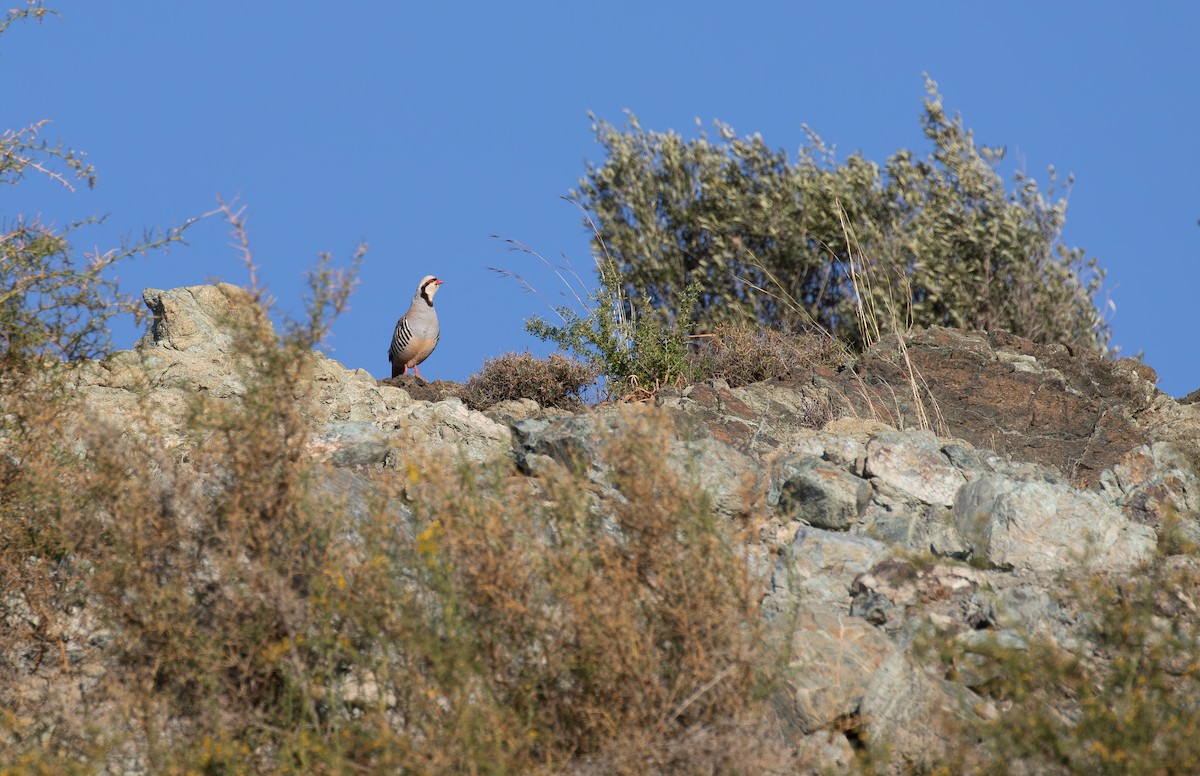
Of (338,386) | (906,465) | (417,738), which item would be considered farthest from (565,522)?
(338,386)

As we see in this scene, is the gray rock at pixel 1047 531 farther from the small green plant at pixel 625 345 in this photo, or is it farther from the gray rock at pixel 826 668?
the small green plant at pixel 625 345

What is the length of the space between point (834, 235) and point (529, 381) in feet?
33.1

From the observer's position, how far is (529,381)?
43.6 feet

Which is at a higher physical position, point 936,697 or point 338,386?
point 338,386

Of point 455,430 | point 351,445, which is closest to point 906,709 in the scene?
point 351,445

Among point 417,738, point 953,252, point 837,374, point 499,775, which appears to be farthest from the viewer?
point 953,252

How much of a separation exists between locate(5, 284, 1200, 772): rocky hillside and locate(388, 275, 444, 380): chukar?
1949 mm

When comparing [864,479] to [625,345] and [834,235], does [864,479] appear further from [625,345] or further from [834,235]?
[834,235]

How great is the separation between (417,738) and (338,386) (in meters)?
6.94

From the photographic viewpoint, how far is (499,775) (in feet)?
15.0

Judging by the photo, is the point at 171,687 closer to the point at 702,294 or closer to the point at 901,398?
the point at 901,398

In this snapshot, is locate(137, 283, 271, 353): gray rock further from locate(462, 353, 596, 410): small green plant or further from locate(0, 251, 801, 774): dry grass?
locate(0, 251, 801, 774): dry grass

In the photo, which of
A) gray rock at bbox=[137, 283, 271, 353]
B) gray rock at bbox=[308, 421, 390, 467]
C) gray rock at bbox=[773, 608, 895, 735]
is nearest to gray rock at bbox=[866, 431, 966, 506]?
gray rock at bbox=[773, 608, 895, 735]

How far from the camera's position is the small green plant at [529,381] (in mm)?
13250
